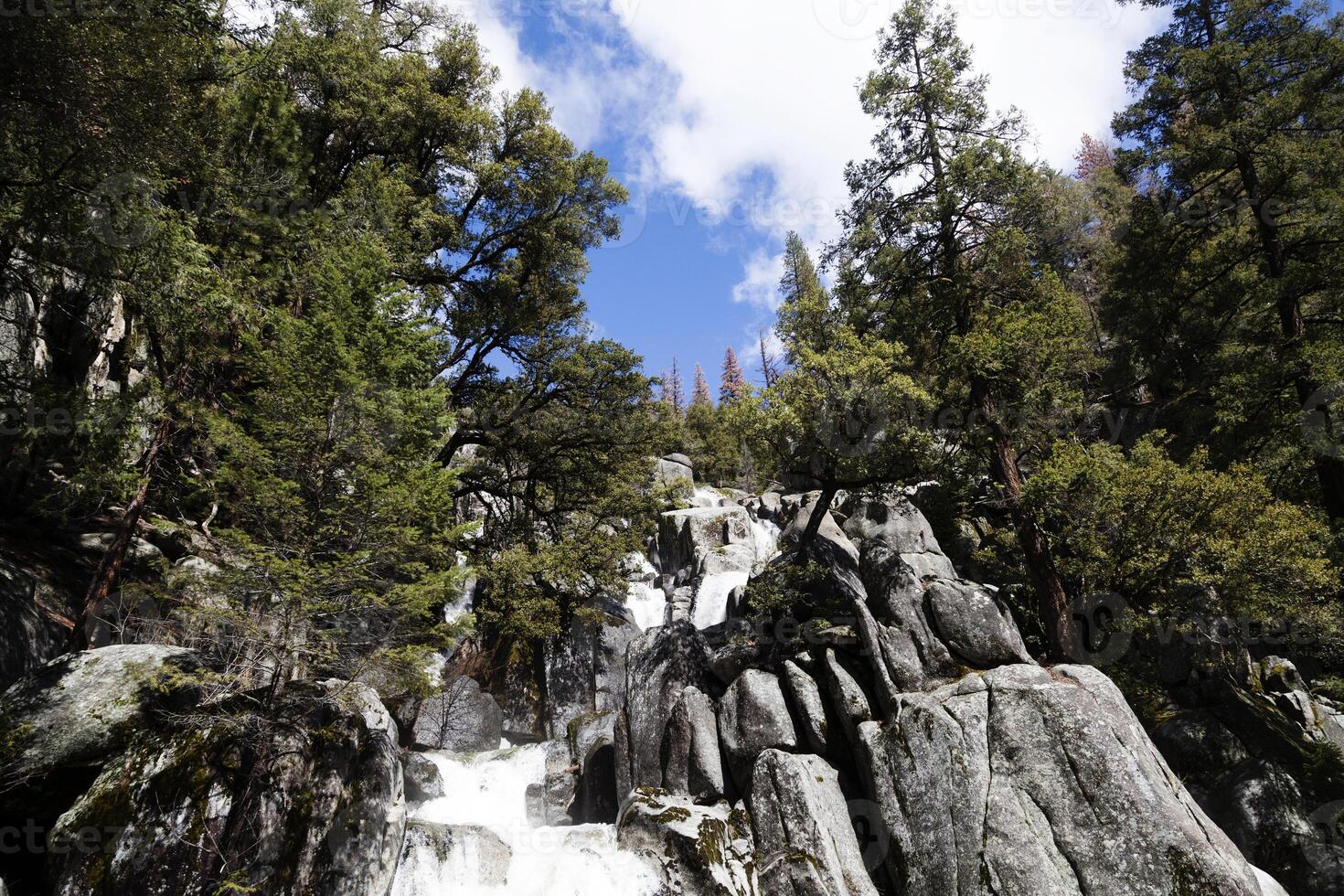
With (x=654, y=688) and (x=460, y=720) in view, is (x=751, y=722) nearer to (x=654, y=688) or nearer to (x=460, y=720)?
(x=654, y=688)

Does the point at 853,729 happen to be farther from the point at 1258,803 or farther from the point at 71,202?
the point at 71,202

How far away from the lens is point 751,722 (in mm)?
12281

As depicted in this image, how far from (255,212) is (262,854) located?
42.1 feet

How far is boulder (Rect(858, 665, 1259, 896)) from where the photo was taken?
27.2 feet

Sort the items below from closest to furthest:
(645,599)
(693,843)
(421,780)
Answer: (693,843), (421,780), (645,599)

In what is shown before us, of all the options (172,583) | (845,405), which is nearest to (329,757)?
(172,583)

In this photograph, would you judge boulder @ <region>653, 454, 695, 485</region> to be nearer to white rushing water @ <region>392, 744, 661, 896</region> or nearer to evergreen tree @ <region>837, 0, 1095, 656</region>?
evergreen tree @ <region>837, 0, 1095, 656</region>

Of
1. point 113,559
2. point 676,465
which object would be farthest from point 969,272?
point 676,465

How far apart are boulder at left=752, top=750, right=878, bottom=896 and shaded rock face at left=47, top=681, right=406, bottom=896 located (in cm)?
636

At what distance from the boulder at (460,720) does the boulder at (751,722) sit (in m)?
7.93

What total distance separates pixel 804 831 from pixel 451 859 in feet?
20.5

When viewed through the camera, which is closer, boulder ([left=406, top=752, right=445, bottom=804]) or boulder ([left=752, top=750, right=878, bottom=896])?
boulder ([left=752, top=750, right=878, bottom=896])

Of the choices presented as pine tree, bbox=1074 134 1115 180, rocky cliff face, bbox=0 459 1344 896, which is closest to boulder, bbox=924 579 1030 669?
rocky cliff face, bbox=0 459 1344 896

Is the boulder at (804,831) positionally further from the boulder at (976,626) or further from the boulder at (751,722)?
the boulder at (976,626)
